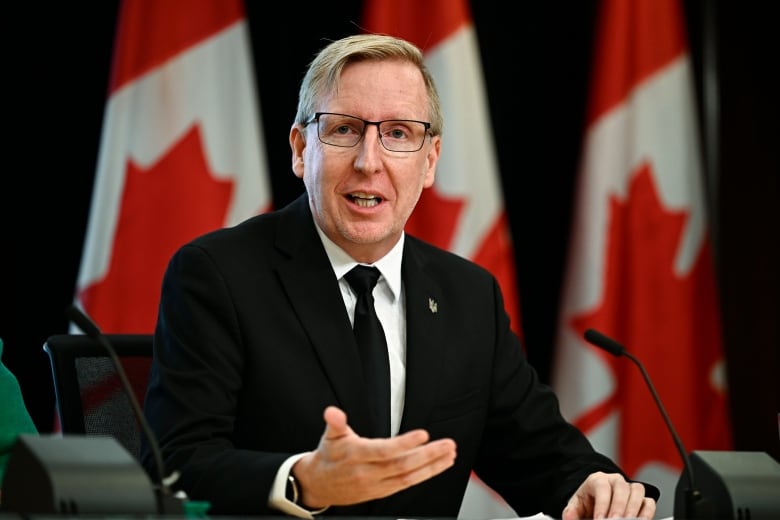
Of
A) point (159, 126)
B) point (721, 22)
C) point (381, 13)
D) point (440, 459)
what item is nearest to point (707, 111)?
point (721, 22)

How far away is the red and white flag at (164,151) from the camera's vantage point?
3779mm

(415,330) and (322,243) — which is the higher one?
(322,243)

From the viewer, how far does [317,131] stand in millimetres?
2490

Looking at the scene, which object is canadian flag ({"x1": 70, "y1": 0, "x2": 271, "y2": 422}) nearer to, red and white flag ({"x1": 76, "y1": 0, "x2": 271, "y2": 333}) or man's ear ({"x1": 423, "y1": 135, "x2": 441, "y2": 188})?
red and white flag ({"x1": 76, "y1": 0, "x2": 271, "y2": 333})

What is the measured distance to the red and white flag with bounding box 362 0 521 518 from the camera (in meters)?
4.07

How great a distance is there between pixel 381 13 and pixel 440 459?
2644mm

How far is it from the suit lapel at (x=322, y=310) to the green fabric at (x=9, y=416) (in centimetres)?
65

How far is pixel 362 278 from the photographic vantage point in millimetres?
2496

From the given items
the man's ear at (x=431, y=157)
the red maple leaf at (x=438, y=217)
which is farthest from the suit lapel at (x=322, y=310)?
the red maple leaf at (x=438, y=217)

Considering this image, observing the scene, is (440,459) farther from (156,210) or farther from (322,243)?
(156,210)

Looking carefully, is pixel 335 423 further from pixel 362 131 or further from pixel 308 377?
pixel 362 131

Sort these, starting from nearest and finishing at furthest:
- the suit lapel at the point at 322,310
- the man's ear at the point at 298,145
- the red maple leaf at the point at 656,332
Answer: the suit lapel at the point at 322,310
the man's ear at the point at 298,145
the red maple leaf at the point at 656,332

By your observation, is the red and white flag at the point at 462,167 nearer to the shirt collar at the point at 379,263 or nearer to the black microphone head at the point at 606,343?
the shirt collar at the point at 379,263

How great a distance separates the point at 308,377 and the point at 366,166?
0.49 meters
